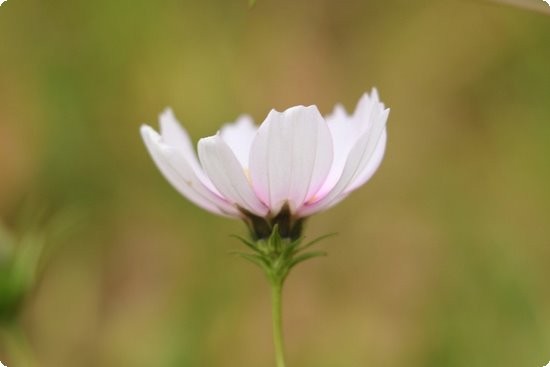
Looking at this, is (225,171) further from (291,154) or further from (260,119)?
(260,119)

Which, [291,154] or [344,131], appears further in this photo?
[344,131]

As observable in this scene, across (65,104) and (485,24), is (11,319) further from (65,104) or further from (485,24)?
(485,24)

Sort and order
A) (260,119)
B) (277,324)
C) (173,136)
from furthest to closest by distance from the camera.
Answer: (260,119)
(173,136)
(277,324)

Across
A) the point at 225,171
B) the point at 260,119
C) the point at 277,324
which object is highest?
the point at 260,119

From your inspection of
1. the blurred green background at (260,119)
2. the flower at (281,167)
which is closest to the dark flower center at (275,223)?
the flower at (281,167)

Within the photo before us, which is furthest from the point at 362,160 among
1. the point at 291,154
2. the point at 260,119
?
the point at 260,119

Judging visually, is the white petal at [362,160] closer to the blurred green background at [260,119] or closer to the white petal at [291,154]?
the white petal at [291,154]

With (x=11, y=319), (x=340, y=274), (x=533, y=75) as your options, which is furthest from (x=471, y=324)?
(x=11, y=319)
